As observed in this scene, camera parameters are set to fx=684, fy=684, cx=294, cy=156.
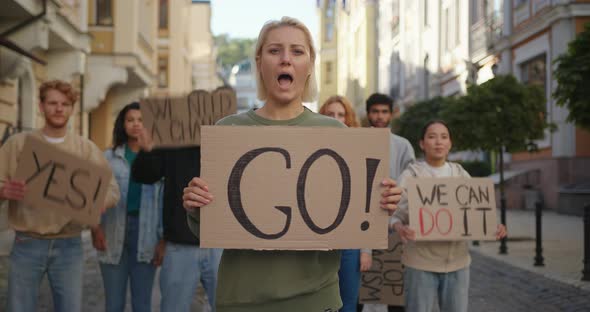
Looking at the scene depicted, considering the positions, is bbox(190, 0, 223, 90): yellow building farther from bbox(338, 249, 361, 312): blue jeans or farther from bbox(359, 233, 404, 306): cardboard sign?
bbox(338, 249, 361, 312): blue jeans

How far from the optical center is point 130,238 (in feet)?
16.0

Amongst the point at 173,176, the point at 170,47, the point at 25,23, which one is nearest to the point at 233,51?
the point at 170,47

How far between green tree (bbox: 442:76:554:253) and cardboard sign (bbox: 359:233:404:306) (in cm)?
797

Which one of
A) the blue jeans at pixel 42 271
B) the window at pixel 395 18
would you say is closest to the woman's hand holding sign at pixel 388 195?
the blue jeans at pixel 42 271

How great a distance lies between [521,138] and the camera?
13.2 meters

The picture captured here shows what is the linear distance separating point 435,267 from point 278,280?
81.8 inches

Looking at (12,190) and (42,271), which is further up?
(12,190)

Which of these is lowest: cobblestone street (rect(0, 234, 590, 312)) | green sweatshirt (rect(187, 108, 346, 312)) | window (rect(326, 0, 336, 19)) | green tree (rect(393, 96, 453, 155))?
cobblestone street (rect(0, 234, 590, 312))

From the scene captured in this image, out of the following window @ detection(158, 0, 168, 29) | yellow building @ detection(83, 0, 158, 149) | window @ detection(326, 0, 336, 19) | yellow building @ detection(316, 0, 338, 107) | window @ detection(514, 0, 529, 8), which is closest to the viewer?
yellow building @ detection(83, 0, 158, 149)

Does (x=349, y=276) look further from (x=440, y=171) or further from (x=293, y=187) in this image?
(x=293, y=187)

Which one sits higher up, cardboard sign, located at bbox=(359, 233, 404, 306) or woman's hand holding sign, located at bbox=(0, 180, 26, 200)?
woman's hand holding sign, located at bbox=(0, 180, 26, 200)

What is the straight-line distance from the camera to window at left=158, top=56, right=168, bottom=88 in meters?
35.7

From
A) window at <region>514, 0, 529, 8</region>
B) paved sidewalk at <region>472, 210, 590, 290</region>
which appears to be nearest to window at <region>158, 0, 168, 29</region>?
window at <region>514, 0, 529, 8</region>

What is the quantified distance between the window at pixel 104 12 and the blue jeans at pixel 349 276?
1563 centimetres
